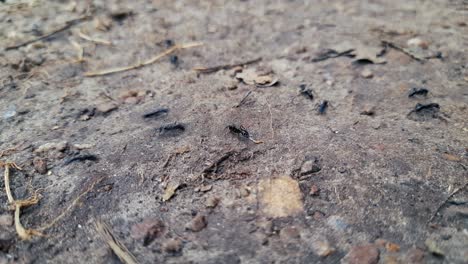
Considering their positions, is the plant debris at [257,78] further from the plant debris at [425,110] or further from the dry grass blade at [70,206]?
the dry grass blade at [70,206]

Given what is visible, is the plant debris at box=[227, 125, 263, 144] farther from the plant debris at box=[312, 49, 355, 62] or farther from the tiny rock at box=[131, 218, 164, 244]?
the plant debris at box=[312, 49, 355, 62]

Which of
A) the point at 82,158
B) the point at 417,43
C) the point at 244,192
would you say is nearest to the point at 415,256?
the point at 244,192

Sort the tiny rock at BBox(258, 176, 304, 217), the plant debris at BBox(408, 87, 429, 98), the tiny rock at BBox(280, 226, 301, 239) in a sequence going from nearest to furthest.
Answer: the tiny rock at BBox(280, 226, 301, 239) → the tiny rock at BBox(258, 176, 304, 217) → the plant debris at BBox(408, 87, 429, 98)

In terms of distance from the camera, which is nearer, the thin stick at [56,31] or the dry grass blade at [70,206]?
the dry grass blade at [70,206]

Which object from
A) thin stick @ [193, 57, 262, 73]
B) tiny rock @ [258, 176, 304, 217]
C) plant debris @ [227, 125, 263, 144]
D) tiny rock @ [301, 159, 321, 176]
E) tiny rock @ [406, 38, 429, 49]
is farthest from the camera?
tiny rock @ [406, 38, 429, 49]

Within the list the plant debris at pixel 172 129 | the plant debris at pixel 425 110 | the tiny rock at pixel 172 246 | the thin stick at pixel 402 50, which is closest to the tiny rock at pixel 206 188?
the tiny rock at pixel 172 246

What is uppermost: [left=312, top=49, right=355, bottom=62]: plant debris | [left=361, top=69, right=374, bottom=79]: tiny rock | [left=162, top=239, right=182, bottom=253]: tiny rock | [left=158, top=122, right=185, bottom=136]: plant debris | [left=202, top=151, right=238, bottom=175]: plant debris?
[left=312, top=49, right=355, bottom=62]: plant debris

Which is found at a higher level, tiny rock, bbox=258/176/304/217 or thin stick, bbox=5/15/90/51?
thin stick, bbox=5/15/90/51

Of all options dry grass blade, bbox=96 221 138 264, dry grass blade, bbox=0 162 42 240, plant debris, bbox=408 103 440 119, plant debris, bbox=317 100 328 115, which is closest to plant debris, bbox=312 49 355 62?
plant debris, bbox=317 100 328 115
